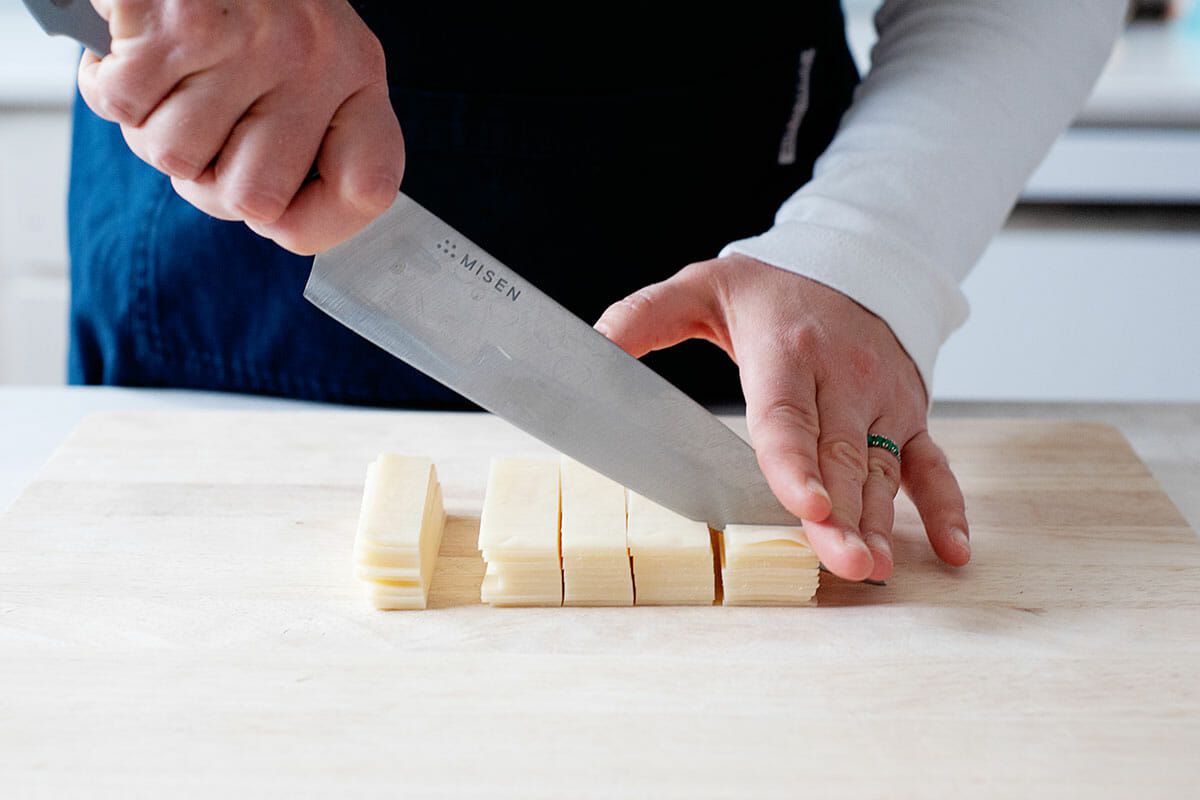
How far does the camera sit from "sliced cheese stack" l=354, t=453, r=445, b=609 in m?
1.10

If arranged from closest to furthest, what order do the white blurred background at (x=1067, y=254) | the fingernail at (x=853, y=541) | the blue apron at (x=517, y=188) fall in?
the fingernail at (x=853, y=541) < the blue apron at (x=517, y=188) < the white blurred background at (x=1067, y=254)

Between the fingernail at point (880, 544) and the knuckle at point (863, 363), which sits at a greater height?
the knuckle at point (863, 363)

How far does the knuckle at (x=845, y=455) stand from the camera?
116 centimetres

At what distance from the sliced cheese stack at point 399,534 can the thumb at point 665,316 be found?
0.23 m

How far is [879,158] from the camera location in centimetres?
139

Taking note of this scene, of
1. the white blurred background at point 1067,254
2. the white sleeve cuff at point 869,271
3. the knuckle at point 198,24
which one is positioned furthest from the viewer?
the white blurred background at point 1067,254

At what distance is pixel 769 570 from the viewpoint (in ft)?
3.65

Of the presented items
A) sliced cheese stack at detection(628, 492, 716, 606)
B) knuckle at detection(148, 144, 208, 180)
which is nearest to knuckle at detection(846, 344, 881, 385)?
sliced cheese stack at detection(628, 492, 716, 606)

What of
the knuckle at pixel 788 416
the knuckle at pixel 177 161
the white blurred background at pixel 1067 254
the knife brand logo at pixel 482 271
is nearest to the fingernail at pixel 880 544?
the knuckle at pixel 788 416

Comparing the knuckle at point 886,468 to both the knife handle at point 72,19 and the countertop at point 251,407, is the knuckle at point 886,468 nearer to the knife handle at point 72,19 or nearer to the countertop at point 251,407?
the countertop at point 251,407

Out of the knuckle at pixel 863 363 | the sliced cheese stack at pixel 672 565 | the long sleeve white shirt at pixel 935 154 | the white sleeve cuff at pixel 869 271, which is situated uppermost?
the long sleeve white shirt at pixel 935 154

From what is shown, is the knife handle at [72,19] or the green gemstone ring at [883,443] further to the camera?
the green gemstone ring at [883,443]

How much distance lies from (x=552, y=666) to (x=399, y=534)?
0.62 ft

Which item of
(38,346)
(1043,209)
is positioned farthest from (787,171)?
(38,346)
